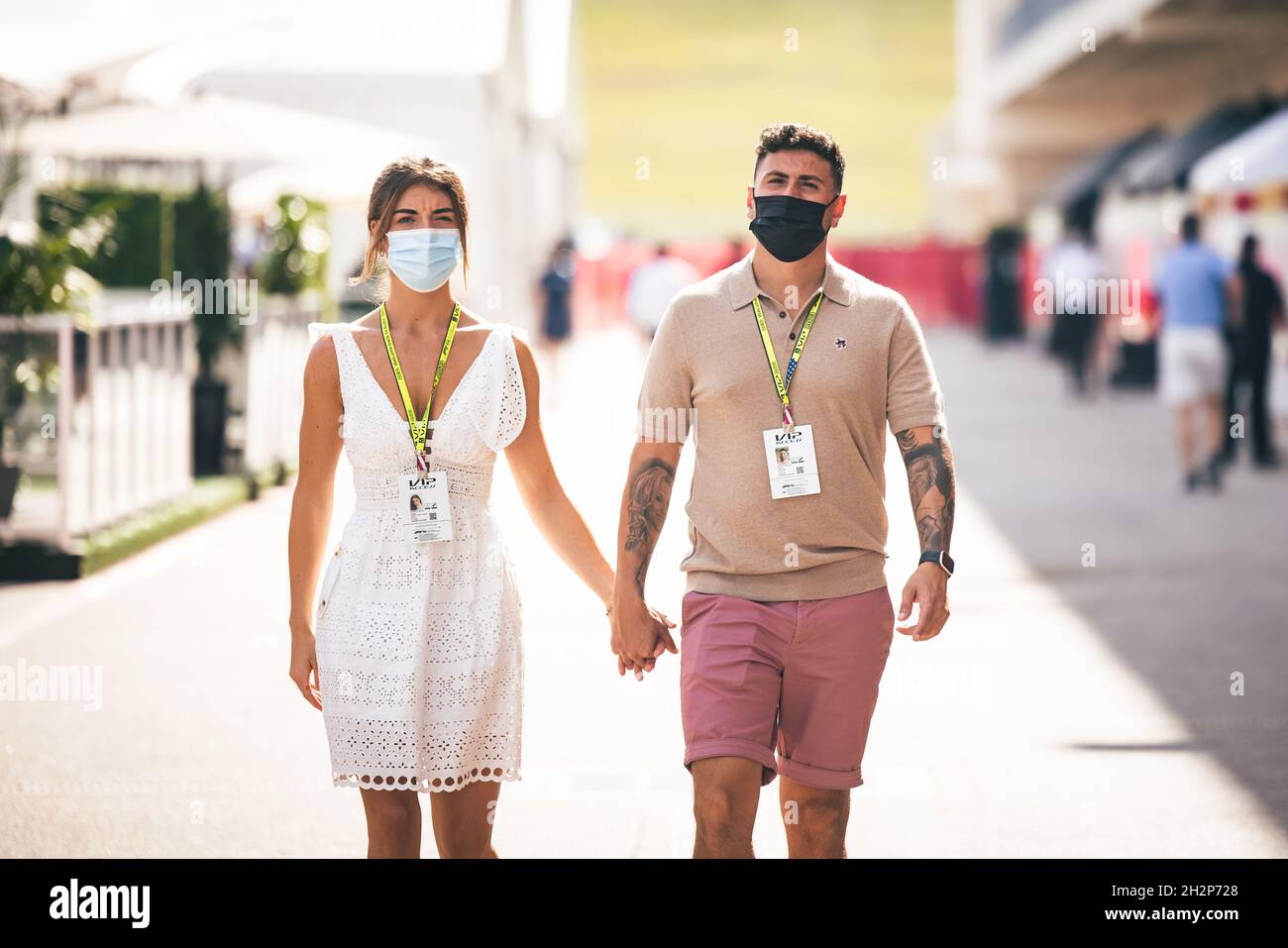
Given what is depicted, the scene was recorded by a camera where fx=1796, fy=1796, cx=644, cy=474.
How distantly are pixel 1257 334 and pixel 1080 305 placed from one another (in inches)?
310

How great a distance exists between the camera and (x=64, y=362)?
10016 millimetres

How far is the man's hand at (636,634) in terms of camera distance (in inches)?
156

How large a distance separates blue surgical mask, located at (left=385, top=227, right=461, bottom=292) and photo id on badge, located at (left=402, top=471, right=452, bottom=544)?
42 centimetres

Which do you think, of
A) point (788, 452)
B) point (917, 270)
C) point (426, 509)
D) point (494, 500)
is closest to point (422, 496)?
point (426, 509)

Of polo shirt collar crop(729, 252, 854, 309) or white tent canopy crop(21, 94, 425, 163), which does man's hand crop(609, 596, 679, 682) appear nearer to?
polo shirt collar crop(729, 252, 854, 309)

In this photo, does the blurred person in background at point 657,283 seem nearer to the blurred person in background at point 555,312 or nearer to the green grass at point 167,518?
the blurred person in background at point 555,312

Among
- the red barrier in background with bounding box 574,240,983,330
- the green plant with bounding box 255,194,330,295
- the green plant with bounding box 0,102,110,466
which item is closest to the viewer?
the green plant with bounding box 0,102,110,466

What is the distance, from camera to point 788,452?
3898mm

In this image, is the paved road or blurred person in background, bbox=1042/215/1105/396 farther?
blurred person in background, bbox=1042/215/1105/396

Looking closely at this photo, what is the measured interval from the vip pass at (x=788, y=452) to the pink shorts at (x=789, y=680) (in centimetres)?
25

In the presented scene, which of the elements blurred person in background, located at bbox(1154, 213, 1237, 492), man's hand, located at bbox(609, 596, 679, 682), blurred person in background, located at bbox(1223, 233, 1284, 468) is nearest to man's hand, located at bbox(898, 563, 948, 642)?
man's hand, located at bbox(609, 596, 679, 682)

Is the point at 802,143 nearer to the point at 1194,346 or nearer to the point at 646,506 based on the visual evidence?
→ the point at 646,506

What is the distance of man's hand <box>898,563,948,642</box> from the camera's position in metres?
3.88

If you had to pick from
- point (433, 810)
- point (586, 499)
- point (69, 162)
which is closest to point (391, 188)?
point (433, 810)
